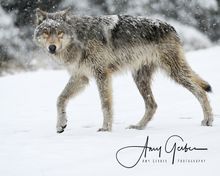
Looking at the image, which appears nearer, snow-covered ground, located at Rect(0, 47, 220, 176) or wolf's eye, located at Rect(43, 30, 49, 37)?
snow-covered ground, located at Rect(0, 47, 220, 176)

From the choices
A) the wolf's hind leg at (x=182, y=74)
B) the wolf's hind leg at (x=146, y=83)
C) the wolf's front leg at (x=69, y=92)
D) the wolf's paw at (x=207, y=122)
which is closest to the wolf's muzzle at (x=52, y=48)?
the wolf's front leg at (x=69, y=92)

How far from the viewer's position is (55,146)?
466 centimetres

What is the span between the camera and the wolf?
591 cm

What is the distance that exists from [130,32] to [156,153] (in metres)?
2.63

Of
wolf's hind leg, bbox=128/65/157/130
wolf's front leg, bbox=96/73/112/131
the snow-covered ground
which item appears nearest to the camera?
the snow-covered ground

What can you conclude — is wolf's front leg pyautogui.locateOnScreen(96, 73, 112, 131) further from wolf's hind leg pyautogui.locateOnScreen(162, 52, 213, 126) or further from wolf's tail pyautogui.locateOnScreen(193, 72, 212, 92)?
wolf's tail pyautogui.locateOnScreen(193, 72, 212, 92)

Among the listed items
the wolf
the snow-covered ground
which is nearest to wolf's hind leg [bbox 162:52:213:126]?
the wolf

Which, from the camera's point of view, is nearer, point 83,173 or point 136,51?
point 83,173

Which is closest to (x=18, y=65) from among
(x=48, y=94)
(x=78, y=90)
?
(x=48, y=94)

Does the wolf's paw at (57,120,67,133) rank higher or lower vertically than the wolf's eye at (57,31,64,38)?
lower

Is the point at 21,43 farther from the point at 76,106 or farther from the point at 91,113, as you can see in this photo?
the point at 91,113

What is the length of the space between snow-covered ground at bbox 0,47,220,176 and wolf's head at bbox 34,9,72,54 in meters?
1.13

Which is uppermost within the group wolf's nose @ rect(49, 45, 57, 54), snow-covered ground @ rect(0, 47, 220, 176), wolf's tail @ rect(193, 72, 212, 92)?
wolf's nose @ rect(49, 45, 57, 54)

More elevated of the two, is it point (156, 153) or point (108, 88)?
point (108, 88)
